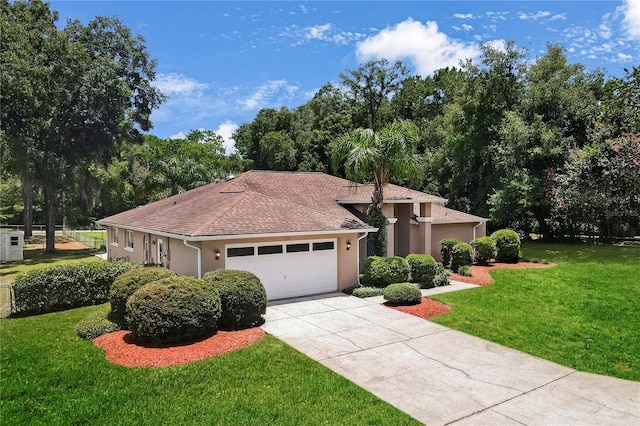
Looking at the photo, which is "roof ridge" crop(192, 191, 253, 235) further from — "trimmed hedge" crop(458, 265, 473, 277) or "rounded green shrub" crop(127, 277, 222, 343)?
"trimmed hedge" crop(458, 265, 473, 277)

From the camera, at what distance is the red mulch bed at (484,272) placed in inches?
677

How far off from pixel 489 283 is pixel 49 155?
29.7 meters

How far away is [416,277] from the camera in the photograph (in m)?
16.1

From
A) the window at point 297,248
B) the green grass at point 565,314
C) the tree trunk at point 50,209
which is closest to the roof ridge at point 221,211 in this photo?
the window at point 297,248

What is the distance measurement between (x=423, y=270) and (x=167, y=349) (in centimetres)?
1028

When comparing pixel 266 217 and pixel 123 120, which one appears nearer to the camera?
pixel 266 217

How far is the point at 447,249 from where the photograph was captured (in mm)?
20328

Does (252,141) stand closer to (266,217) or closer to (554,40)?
(554,40)

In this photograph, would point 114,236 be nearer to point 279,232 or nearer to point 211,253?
point 211,253

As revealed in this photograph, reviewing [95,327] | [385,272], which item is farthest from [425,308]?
[95,327]

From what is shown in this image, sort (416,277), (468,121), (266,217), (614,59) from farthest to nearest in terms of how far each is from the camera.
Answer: (468,121) < (614,59) < (416,277) < (266,217)

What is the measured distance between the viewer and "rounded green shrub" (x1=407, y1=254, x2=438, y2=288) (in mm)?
15883

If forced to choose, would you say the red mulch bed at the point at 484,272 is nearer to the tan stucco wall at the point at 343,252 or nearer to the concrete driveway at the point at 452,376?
the tan stucco wall at the point at 343,252

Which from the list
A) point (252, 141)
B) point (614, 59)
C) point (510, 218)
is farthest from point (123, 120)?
point (614, 59)
